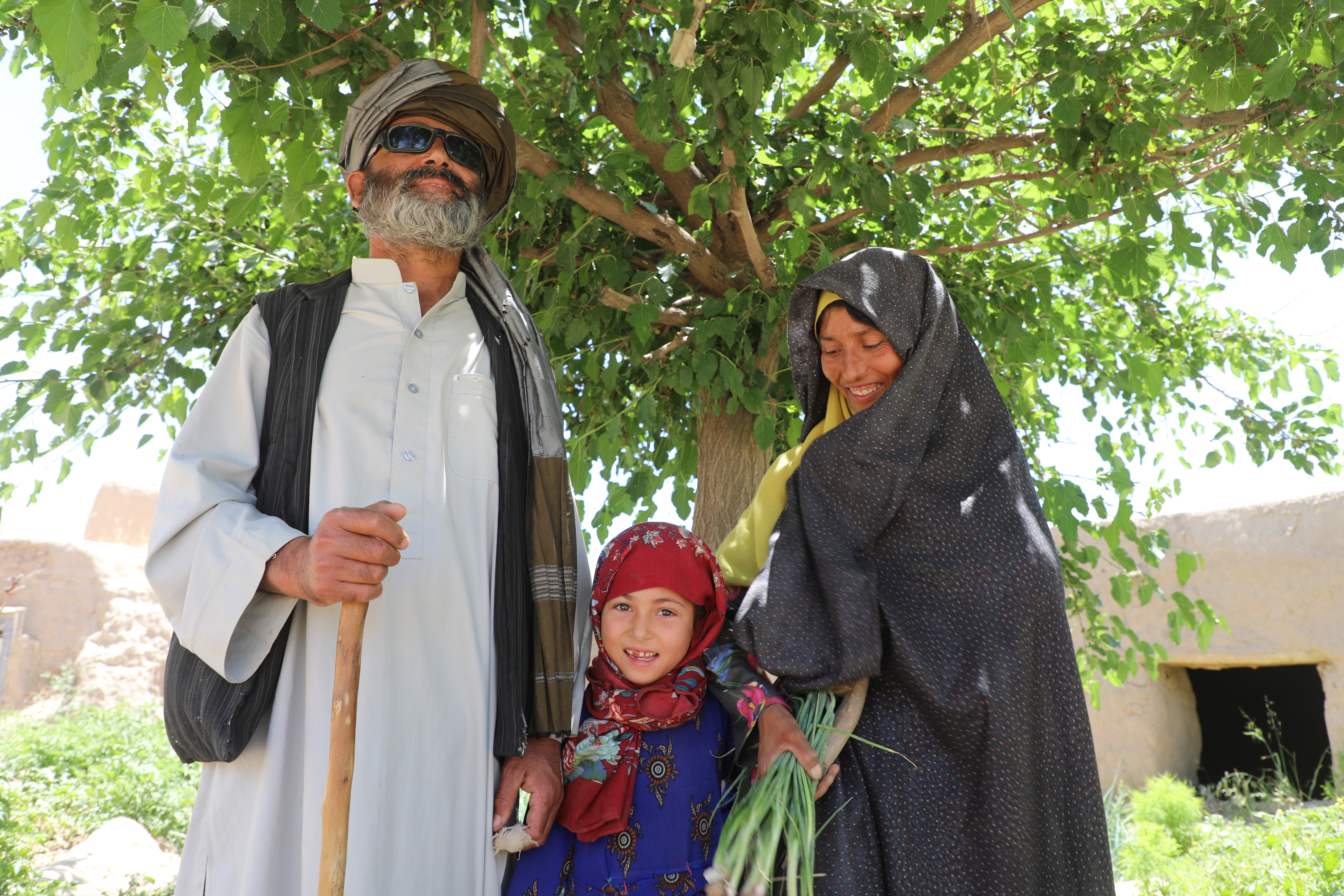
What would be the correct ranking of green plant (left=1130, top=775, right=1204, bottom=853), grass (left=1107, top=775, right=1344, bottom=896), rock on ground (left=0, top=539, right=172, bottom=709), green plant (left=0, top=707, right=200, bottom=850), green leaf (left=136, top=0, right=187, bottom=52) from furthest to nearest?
rock on ground (left=0, top=539, right=172, bottom=709) < green plant (left=1130, top=775, right=1204, bottom=853) < green plant (left=0, top=707, right=200, bottom=850) < grass (left=1107, top=775, right=1344, bottom=896) < green leaf (left=136, top=0, right=187, bottom=52)

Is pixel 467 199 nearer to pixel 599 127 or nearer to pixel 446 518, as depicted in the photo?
pixel 446 518

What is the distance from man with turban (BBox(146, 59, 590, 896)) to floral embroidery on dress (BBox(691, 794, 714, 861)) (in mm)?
262

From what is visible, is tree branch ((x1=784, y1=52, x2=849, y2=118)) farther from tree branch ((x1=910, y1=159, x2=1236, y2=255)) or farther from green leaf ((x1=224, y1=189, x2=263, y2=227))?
green leaf ((x1=224, y1=189, x2=263, y2=227))

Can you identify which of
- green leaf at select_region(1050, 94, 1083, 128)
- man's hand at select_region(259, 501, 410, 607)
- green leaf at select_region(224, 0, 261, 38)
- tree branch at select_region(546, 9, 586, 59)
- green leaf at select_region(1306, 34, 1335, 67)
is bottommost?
man's hand at select_region(259, 501, 410, 607)

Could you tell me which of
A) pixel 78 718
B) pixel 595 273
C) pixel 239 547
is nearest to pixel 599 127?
pixel 595 273

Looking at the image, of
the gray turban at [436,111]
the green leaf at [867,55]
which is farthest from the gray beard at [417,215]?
the green leaf at [867,55]

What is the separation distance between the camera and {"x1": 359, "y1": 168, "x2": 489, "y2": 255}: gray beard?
2012mm

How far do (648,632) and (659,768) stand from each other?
261 mm

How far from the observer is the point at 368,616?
170 cm

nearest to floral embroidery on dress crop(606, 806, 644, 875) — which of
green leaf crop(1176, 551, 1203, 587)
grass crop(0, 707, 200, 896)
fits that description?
green leaf crop(1176, 551, 1203, 587)

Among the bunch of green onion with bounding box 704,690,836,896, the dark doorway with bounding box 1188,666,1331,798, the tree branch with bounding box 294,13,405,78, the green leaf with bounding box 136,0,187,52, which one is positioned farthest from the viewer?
the dark doorway with bounding box 1188,666,1331,798

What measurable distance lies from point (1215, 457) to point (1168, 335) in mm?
633

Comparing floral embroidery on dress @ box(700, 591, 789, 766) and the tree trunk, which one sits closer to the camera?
floral embroidery on dress @ box(700, 591, 789, 766)

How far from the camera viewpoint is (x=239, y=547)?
157 centimetres
